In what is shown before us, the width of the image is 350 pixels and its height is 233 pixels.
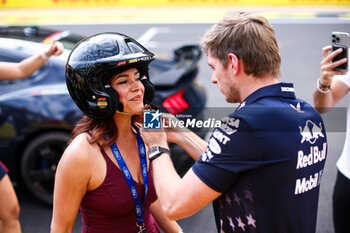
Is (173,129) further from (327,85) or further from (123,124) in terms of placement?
(327,85)

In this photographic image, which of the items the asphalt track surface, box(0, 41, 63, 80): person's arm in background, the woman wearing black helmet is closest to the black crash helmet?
the woman wearing black helmet

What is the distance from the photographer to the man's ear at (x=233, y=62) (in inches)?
70.2

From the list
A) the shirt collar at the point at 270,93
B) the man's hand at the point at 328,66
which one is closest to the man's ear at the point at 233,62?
the shirt collar at the point at 270,93

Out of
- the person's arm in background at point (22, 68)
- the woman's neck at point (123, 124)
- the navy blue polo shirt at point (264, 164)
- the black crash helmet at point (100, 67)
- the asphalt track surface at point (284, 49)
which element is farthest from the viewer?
the asphalt track surface at point (284, 49)

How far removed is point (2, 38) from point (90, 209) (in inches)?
135

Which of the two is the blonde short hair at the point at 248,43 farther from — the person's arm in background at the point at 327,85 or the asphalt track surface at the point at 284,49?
the asphalt track surface at the point at 284,49

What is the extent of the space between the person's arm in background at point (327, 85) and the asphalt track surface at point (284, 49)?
148 millimetres

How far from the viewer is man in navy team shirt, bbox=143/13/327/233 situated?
1674 mm

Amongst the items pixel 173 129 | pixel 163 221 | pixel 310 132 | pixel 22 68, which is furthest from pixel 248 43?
pixel 22 68

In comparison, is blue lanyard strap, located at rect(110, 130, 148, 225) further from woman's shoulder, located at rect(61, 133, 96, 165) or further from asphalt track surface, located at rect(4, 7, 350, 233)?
asphalt track surface, located at rect(4, 7, 350, 233)

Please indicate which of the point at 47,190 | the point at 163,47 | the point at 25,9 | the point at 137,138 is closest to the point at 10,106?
the point at 47,190

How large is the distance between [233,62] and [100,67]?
61 centimetres

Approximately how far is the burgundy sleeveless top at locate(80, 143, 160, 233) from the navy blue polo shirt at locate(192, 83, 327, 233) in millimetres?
468

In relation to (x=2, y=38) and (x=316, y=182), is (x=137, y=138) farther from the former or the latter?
(x=2, y=38)
